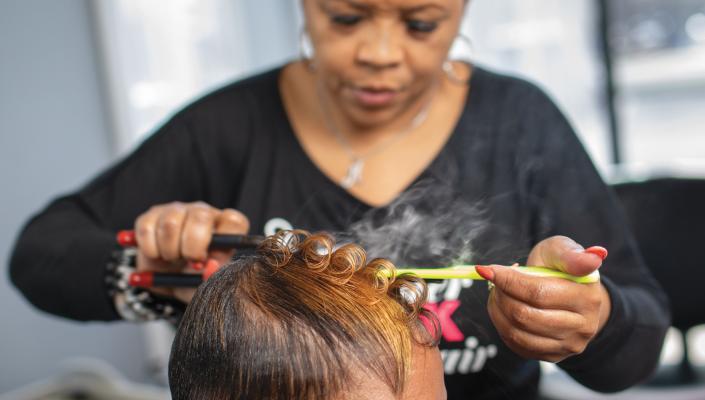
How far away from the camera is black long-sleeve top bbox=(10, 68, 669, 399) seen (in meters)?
0.96

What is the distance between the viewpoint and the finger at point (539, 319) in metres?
0.72

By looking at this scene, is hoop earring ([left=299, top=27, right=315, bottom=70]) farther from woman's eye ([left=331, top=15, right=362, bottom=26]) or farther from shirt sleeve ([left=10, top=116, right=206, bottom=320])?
shirt sleeve ([left=10, top=116, right=206, bottom=320])

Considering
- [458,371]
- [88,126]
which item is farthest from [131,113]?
[458,371]

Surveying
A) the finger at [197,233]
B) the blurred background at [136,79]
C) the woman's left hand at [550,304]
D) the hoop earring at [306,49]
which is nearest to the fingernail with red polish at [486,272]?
the woman's left hand at [550,304]

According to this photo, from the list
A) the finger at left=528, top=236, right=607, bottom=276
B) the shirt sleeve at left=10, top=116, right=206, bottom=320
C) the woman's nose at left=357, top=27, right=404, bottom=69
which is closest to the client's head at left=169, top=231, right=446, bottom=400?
the finger at left=528, top=236, right=607, bottom=276

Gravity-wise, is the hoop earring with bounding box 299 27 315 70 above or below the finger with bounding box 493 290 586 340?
above

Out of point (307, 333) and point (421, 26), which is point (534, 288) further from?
point (421, 26)

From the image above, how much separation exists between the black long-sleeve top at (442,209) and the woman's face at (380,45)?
11 centimetres

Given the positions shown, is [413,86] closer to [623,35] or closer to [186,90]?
[186,90]

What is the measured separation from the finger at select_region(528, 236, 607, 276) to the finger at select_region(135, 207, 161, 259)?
1.54 ft

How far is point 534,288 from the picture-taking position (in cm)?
70

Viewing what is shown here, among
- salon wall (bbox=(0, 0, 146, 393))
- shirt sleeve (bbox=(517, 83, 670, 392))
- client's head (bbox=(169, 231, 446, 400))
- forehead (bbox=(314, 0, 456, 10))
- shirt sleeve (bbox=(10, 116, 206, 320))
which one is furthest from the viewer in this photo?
salon wall (bbox=(0, 0, 146, 393))

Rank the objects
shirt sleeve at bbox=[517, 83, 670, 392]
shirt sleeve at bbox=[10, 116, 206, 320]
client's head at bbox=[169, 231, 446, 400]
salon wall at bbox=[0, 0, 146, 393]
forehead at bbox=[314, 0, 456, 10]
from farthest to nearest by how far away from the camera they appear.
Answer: salon wall at bbox=[0, 0, 146, 393]
shirt sleeve at bbox=[10, 116, 206, 320]
forehead at bbox=[314, 0, 456, 10]
shirt sleeve at bbox=[517, 83, 670, 392]
client's head at bbox=[169, 231, 446, 400]

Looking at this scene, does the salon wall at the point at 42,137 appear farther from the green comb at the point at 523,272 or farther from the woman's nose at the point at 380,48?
the green comb at the point at 523,272
